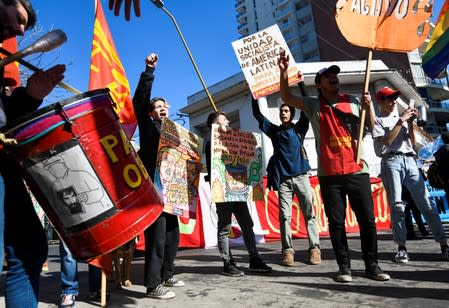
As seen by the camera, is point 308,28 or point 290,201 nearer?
point 290,201

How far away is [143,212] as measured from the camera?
211 cm

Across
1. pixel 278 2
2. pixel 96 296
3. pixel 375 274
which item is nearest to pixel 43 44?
pixel 96 296

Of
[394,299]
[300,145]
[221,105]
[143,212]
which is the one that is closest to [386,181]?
[300,145]

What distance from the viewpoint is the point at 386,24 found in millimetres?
3832

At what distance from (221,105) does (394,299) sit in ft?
61.5

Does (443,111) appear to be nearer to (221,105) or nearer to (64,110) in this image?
(221,105)

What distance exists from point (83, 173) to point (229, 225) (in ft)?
8.06

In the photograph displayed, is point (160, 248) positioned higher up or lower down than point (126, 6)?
lower down

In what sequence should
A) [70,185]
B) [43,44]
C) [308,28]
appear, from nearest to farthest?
[43,44] → [70,185] → [308,28]

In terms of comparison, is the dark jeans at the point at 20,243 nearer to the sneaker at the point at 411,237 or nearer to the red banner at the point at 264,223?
the red banner at the point at 264,223

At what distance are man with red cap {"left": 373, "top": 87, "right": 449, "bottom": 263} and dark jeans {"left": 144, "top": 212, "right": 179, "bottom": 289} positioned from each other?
7.82ft

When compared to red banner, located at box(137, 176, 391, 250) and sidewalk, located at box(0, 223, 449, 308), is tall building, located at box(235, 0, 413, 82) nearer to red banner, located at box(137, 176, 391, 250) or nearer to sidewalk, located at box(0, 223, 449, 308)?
red banner, located at box(137, 176, 391, 250)

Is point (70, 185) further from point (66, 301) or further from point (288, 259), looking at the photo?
point (288, 259)

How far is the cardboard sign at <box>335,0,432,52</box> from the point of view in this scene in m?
3.79
